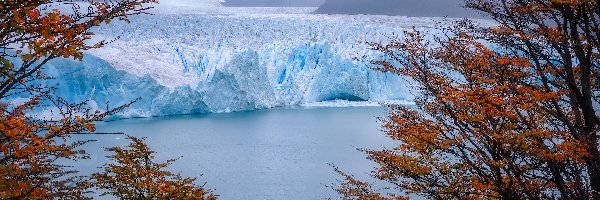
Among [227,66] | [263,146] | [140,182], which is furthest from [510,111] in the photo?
[227,66]

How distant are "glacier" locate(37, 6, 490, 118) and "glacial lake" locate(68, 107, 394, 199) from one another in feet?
5.49

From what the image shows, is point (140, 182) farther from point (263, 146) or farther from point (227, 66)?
point (227, 66)

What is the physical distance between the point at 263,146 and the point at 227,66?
11243 millimetres

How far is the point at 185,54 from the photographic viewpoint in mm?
43625

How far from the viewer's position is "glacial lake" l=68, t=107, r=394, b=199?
19938 mm

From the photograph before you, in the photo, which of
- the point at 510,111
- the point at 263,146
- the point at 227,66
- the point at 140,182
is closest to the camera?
the point at 510,111

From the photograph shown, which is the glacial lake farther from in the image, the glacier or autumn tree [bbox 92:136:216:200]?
autumn tree [bbox 92:136:216:200]

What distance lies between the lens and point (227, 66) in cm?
3941

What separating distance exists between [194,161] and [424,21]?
35.5 m

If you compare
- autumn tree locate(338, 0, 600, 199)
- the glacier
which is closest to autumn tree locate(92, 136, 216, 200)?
autumn tree locate(338, 0, 600, 199)

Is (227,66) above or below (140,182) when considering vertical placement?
above

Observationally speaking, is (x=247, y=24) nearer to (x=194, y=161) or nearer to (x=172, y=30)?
(x=172, y=30)

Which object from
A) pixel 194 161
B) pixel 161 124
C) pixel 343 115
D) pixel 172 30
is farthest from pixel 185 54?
pixel 194 161

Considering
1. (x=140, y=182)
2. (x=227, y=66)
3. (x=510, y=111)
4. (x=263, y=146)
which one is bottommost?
(x=140, y=182)
